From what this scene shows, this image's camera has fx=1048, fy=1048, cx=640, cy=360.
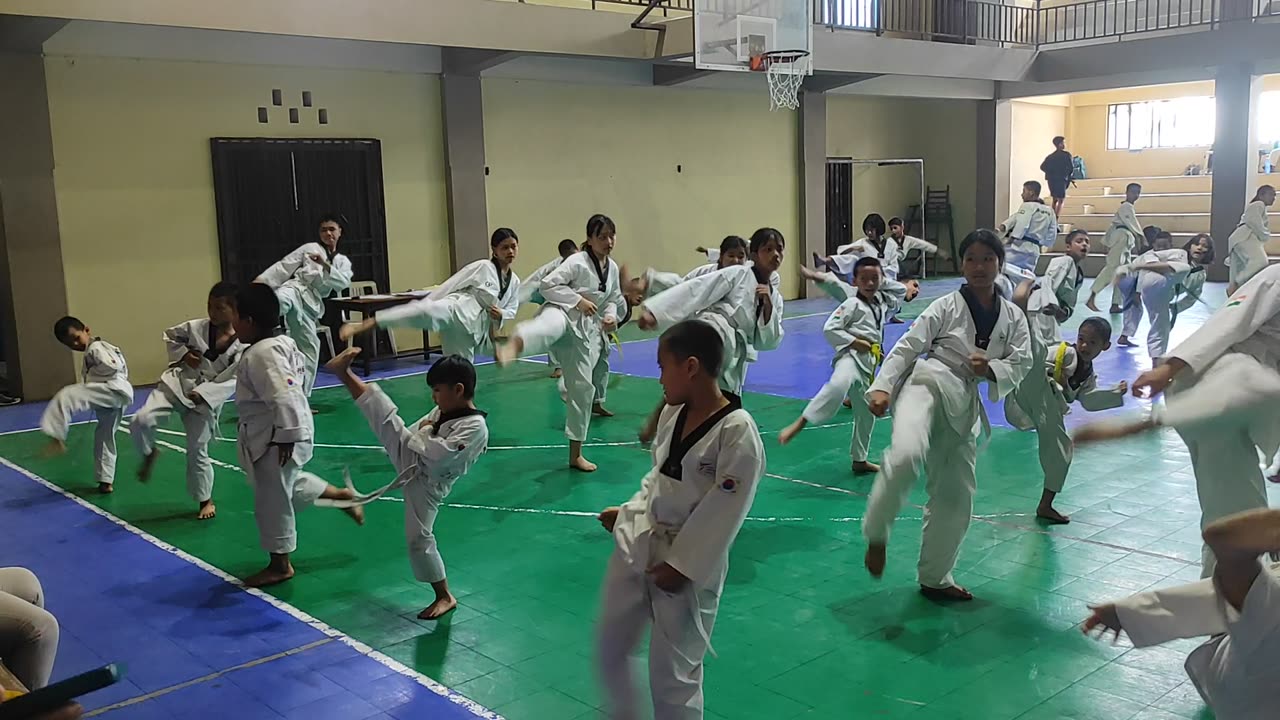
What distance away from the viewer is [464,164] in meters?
13.3

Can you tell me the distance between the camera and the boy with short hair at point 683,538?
304cm

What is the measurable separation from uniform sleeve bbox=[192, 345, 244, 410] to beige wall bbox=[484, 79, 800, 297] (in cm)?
817

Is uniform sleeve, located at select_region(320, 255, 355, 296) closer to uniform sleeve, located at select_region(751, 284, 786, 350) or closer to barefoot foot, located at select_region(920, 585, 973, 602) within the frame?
uniform sleeve, located at select_region(751, 284, 786, 350)

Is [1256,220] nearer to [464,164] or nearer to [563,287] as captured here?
[464,164]

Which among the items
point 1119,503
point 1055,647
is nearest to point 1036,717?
point 1055,647

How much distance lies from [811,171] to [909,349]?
13525 millimetres

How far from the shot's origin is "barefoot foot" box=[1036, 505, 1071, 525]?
578cm

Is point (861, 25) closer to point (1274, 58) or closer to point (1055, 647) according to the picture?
point (1274, 58)

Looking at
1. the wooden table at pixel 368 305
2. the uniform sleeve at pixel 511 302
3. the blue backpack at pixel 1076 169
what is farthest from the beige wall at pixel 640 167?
the uniform sleeve at pixel 511 302

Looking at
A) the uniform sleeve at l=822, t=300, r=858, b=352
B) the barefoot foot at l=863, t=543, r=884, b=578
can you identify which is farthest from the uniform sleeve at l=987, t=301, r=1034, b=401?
the uniform sleeve at l=822, t=300, r=858, b=352

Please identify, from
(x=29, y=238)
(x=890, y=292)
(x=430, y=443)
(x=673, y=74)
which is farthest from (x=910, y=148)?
(x=430, y=443)

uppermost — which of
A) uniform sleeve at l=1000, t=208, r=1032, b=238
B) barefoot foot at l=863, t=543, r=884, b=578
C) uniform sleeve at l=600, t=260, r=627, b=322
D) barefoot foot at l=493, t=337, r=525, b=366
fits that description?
uniform sleeve at l=1000, t=208, r=1032, b=238

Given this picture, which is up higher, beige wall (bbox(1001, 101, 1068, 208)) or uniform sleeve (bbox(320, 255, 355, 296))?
beige wall (bbox(1001, 101, 1068, 208))

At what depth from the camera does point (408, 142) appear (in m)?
13.0
